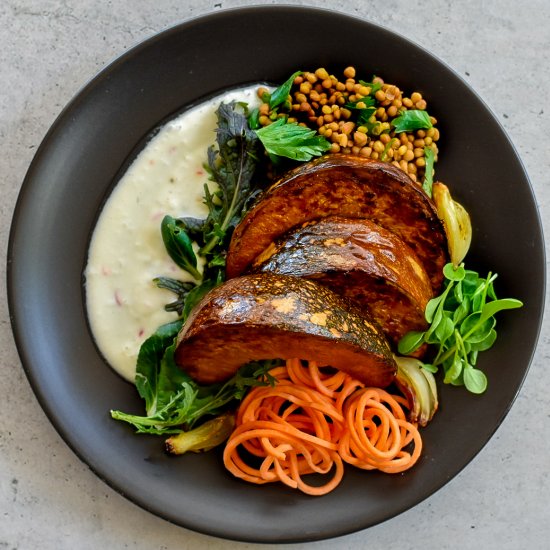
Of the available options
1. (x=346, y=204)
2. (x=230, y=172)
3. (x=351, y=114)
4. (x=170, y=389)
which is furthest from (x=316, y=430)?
(x=351, y=114)

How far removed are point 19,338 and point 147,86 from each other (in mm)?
1328

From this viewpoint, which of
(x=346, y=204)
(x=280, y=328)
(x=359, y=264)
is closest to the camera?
(x=280, y=328)

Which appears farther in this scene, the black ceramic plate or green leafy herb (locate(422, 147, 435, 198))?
green leafy herb (locate(422, 147, 435, 198))

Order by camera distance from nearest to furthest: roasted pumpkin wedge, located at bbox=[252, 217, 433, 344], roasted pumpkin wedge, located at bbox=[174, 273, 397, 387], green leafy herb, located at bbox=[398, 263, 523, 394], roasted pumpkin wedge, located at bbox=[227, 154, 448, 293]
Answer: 1. roasted pumpkin wedge, located at bbox=[174, 273, 397, 387]
2. roasted pumpkin wedge, located at bbox=[252, 217, 433, 344]
3. roasted pumpkin wedge, located at bbox=[227, 154, 448, 293]
4. green leafy herb, located at bbox=[398, 263, 523, 394]

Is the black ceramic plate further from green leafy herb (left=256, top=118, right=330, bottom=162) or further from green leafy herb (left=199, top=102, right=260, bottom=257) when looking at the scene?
green leafy herb (left=256, top=118, right=330, bottom=162)

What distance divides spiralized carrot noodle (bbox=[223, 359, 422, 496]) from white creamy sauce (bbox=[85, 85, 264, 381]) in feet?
1.98

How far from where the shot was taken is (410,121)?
3.16m

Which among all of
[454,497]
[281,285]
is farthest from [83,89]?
[454,497]

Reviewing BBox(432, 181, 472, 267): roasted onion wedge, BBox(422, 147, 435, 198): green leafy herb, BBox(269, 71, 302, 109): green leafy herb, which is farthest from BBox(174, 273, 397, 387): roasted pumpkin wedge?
BBox(269, 71, 302, 109): green leafy herb

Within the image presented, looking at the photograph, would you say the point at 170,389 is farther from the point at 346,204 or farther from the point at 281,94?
the point at 281,94

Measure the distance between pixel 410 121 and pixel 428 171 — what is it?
252 millimetres

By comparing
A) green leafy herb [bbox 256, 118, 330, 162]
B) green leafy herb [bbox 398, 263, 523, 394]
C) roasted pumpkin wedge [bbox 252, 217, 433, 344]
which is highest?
green leafy herb [bbox 256, 118, 330, 162]

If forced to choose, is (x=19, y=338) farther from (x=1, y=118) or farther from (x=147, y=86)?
(x=147, y=86)

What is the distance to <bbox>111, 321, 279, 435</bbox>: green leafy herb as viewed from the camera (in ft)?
9.87
